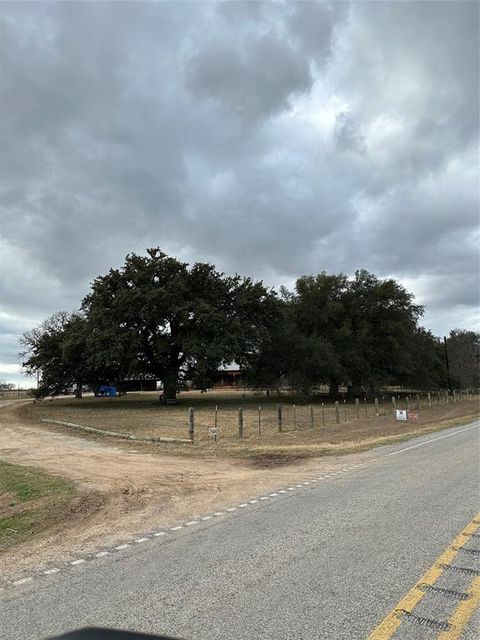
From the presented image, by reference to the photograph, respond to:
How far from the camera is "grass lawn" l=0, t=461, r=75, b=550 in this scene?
748 cm

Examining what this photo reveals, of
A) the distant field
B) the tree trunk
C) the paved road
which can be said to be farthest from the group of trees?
the paved road

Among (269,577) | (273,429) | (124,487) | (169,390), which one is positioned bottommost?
(269,577)

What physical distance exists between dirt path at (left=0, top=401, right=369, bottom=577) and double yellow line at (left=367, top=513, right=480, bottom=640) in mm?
3711

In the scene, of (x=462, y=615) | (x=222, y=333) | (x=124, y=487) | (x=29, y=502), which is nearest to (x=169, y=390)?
(x=222, y=333)

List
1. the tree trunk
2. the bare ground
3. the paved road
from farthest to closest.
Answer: the tree trunk < the bare ground < the paved road

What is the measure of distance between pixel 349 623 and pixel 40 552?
13.2ft

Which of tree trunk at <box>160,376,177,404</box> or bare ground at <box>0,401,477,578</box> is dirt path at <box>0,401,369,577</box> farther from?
tree trunk at <box>160,376,177,404</box>

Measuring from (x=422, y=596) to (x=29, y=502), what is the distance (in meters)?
7.23

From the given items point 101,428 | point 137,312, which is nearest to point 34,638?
point 101,428

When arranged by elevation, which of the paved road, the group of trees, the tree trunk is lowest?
the paved road

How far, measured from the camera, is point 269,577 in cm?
493

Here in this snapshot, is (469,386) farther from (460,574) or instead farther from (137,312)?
(460,574)

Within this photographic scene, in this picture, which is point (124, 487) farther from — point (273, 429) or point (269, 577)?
point (273, 429)

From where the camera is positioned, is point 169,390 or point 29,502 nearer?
point 29,502
